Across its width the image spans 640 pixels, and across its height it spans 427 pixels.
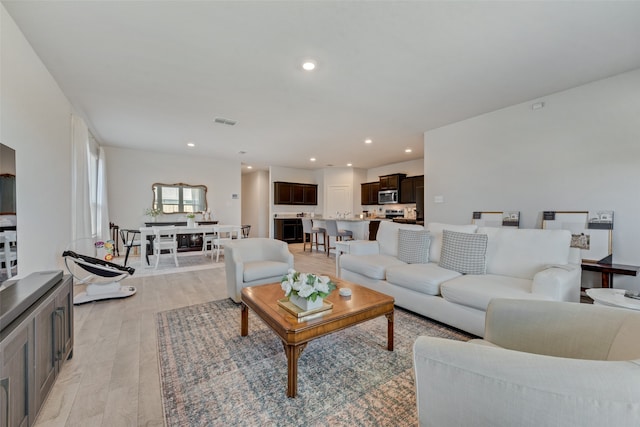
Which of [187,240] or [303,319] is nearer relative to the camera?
[303,319]

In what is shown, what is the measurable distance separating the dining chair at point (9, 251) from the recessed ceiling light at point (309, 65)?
8.82ft

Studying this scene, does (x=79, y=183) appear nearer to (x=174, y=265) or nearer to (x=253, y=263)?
(x=174, y=265)

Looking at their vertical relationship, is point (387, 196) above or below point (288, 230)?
above

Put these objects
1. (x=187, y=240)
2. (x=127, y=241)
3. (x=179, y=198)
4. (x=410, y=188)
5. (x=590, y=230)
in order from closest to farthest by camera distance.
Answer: (x=590, y=230) → (x=127, y=241) → (x=187, y=240) → (x=179, y=198) → (x=410, y=188)

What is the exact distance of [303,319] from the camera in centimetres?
170

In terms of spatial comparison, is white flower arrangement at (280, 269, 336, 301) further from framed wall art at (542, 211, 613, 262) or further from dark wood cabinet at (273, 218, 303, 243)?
dark wood cabinet at (273, 218, 303, 243)

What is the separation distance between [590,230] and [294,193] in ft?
23.6

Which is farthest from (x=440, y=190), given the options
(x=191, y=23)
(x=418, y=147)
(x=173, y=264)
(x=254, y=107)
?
(x=173, y=264)

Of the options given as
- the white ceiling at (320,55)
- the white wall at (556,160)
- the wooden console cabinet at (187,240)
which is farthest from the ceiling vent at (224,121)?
the white wall at (556,160)

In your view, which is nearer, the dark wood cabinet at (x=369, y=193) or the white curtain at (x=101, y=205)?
the white curtain at (x=101, y=205)

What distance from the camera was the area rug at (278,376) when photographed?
1.42 m

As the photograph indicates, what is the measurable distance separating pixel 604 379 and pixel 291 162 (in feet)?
25.5

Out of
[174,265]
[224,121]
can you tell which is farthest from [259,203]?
[224,121]

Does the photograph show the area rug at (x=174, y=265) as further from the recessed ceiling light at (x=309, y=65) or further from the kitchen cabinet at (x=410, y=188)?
the kitchen cabinet at (x=410, y=188)
